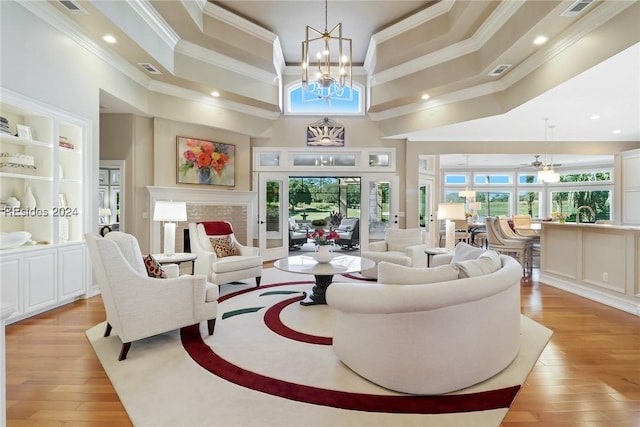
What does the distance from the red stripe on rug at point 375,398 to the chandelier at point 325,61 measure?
11.9 feet

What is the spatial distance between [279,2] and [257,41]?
0.93 meters

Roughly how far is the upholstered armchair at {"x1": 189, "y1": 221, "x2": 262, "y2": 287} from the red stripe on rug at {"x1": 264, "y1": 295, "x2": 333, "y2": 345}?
92cm

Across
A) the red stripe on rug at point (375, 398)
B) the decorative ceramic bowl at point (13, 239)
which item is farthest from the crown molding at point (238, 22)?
the red stripe on rug at point (375, 398)

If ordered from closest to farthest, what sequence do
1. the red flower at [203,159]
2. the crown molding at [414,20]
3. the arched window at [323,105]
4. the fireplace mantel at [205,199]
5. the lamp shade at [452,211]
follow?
the lamp shade at [452,211] < the crown molding at [414,20] < the fireplace mantel at [205,199] < the red flower at [203,159] < the arched window at [323,105]

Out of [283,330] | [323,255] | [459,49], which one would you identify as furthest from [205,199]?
[459,49]

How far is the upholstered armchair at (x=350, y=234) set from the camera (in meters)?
9.17

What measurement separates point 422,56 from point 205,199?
4.92m

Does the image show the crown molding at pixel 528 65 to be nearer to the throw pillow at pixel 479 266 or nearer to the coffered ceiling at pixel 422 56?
the coffered ceiling at pixel 422 56

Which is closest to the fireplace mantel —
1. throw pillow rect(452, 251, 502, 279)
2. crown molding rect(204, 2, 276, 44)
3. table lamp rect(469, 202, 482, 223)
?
crown molding rect(204, 2, 276, 44)

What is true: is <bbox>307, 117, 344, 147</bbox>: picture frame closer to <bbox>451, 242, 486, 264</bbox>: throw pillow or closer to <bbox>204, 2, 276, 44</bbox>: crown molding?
<bbox>204, 2, 276, 44</bbox>: crown molding

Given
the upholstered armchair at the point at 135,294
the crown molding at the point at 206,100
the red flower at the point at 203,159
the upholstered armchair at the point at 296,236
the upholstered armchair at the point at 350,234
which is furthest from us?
the upholstered armchair at the point at 296,236

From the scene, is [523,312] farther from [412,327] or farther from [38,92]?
[38,92]

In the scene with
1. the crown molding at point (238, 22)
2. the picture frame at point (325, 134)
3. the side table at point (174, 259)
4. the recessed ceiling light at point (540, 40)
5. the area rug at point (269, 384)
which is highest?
the crown molding at point (238, 22)

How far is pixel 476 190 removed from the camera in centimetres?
1241
